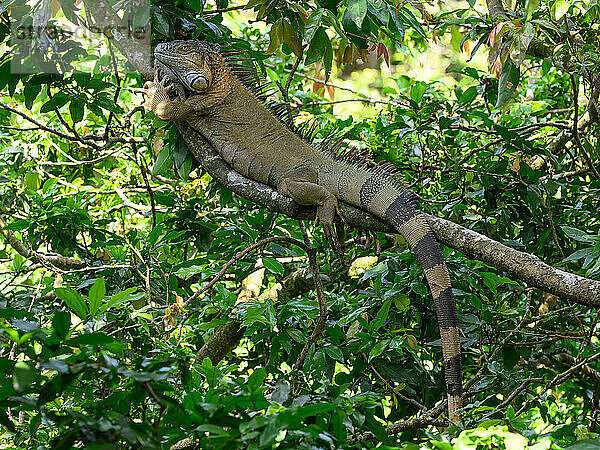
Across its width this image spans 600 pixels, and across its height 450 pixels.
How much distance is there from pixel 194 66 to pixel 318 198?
3.19ft

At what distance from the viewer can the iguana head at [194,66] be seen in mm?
3029

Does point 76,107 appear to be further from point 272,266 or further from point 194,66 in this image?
point 272,266

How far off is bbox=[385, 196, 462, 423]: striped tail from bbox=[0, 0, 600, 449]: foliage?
0.11 metres

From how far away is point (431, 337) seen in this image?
3.31 metres

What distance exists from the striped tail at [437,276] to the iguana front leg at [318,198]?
31 centimetres

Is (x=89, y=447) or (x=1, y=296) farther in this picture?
(x=1, y=296)

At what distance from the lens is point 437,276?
266 cm

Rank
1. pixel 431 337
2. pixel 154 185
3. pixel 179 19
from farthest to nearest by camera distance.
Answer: pixel 154 185 < pixel 431 337 < pixel 179 19

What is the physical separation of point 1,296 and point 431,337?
230cm

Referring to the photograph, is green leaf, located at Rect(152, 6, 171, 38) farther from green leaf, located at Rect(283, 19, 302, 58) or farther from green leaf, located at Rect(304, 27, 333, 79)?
green leaf, located at Rect(304, 27, 333, 79)

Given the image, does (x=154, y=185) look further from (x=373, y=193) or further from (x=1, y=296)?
(x=373, y=193)

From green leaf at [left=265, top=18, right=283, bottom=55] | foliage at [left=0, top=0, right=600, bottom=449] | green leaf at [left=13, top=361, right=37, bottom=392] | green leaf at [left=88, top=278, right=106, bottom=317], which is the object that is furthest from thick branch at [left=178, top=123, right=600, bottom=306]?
green leaf at [left=13, top=361, right=37, bottom=392]

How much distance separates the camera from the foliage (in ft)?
6.16

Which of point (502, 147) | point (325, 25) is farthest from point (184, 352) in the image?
point (502, 147)
